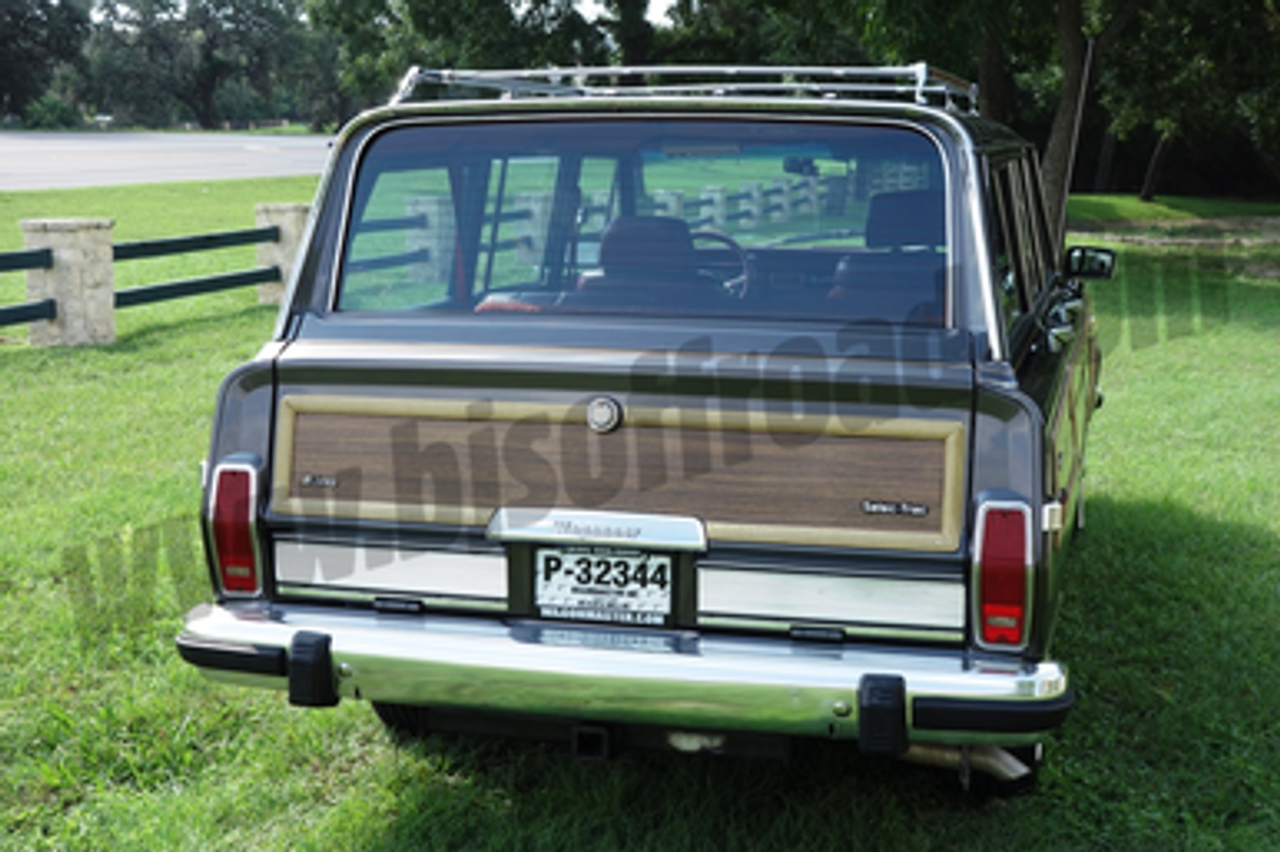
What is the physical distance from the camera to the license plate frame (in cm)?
349

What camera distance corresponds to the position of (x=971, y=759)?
12.4 feet

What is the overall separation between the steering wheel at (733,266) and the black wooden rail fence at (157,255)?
8914 millimetres

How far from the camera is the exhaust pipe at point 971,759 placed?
3705 mm

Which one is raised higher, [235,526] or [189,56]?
[189,56]

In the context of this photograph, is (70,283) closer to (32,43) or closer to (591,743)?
(591,743)

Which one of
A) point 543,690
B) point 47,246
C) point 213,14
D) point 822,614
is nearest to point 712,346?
point 822,614

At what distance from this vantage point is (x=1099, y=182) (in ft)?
138

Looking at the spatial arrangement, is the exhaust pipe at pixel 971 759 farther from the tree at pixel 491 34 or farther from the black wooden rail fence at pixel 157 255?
the tree at pixel 491 34

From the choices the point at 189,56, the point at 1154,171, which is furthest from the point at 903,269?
the point at 189,56

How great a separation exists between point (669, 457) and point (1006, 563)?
2.75 feet

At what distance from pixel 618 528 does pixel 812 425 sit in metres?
0.54

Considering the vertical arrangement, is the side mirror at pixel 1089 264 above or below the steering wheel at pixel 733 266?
below

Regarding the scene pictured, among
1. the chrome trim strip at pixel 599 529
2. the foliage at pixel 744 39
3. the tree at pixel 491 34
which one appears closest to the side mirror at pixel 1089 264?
the chrome trim strip at pixel 599 529

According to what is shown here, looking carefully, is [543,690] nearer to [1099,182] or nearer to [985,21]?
[985,21]
